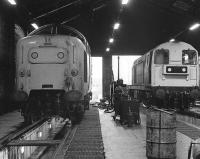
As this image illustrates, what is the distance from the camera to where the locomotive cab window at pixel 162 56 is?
56.7 feet

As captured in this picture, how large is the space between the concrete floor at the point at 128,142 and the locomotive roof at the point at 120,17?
817 centimetres

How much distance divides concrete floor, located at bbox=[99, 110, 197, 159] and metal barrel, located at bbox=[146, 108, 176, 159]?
0.26 m

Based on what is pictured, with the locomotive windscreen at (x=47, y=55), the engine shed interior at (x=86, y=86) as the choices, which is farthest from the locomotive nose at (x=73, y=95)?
the locomotive windscreen at (x=47, y=55)

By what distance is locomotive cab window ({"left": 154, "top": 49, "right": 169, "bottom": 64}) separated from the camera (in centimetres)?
1730

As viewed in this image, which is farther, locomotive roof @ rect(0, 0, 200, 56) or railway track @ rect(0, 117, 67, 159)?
locomotive roof @ rect(0, 0, 200, 56)

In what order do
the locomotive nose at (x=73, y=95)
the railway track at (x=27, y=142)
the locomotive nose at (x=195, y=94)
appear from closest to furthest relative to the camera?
the railway track at (x=27, y=142)
the locomotive nose at (x=73, y=95)
the locomotive nose at (x=195, y=94)

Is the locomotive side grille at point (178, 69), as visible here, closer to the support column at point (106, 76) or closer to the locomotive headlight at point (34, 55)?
the locomotive headlight at point (34, 55)

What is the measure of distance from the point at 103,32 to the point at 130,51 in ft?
23.0

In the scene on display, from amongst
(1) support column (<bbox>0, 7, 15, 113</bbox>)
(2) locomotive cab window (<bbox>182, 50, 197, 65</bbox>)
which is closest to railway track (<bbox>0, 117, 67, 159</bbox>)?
(1) support column (<bbox>0, 7, 15, 113</bbox>)

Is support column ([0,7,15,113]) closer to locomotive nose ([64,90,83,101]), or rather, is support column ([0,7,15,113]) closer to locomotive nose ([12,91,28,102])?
locomotive nose ([12,91,28,102])

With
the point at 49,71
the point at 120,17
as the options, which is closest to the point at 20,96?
the point at 49,71

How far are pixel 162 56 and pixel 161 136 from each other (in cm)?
1106

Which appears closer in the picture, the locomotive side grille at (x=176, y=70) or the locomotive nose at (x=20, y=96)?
the locomotive nose at (x=20, y=96)

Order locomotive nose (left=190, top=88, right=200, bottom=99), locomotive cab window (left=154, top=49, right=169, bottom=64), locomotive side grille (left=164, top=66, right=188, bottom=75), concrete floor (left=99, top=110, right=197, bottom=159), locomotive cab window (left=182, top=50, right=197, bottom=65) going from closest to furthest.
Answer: concrete floor (left=99, top=110, right=197, bottom=159) < locomotive nose (left=190, top=88, right=200, bottom=99) < locomotive side grille (left=164, top=66, right=188, bottom=75) < locomotive cab window (left=182, top=50, right=197, bottom=65) < locomotive cab window (left=154, top=49, right=169, bottom=64)
